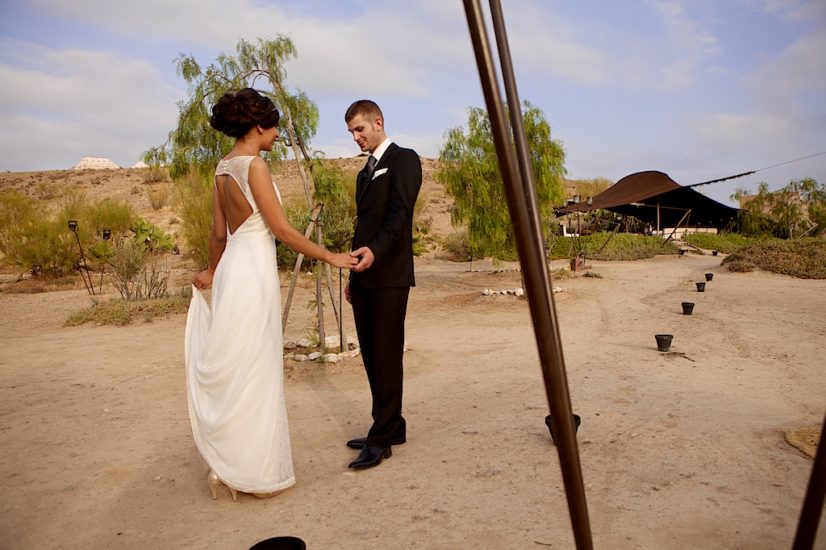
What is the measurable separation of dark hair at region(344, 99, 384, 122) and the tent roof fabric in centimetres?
1767

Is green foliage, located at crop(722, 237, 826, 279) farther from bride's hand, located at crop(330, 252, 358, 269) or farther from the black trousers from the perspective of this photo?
bride's hand, located at crop(330, 252, 358, 269)

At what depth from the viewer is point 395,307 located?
11.2ft

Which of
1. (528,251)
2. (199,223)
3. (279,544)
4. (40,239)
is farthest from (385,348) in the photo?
(40,239)

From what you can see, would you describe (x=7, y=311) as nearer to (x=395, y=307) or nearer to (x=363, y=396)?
(x=363, y=396)

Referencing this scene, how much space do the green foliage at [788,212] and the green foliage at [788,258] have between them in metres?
7.69

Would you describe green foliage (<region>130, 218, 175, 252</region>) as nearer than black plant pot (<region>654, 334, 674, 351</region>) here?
No

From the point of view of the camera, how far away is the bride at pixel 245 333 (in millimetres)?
2953

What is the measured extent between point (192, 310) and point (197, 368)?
0.34 metres

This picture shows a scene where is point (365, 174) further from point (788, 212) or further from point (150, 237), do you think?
point (788, 212)

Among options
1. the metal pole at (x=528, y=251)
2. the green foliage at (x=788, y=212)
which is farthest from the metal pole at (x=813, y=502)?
the green foliage at (x=788, y=212)

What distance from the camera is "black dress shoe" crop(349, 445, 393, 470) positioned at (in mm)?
3371

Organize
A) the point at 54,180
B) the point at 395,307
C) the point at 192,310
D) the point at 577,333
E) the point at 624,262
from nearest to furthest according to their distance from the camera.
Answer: the point at 192,310 → the point at 395,307 → the point at 577,333 → the point at 624,262 → the point at 54,180

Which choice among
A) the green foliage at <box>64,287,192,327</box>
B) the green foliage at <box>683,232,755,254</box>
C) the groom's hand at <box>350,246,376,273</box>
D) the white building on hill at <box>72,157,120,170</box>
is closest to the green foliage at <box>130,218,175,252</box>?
the green foliage at <box>64,287,192,327</box>

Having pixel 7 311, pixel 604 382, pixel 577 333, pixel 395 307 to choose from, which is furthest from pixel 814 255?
pixel 7 311
